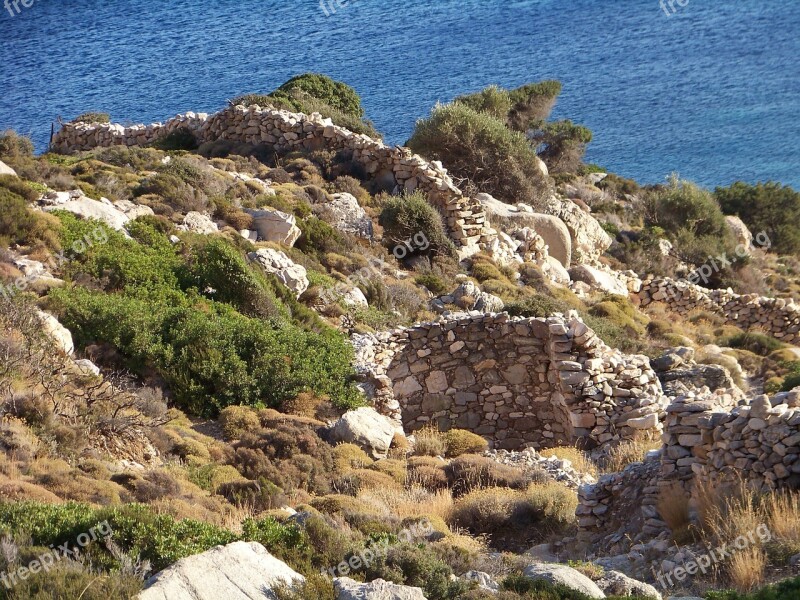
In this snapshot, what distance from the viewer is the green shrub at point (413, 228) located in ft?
72.4

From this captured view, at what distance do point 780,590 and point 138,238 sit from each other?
540 inches

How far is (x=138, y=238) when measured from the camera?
17.4 meters

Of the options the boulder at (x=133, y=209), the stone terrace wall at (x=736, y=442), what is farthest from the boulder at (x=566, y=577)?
the boulder at (x=133, y=209)

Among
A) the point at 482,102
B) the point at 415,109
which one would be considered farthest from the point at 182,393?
the point at 415,109

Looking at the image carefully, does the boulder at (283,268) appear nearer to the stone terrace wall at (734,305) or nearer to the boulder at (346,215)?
the boulder at (346,215)

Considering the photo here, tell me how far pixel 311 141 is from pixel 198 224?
30.0 ft

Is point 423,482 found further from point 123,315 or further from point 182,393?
point 123,315

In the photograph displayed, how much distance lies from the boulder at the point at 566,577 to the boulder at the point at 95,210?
41.5 ft

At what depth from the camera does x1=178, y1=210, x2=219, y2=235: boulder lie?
62.6ft

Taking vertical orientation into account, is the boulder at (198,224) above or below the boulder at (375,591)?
below

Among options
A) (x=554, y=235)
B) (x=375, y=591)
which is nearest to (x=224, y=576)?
(x=375, y=591)

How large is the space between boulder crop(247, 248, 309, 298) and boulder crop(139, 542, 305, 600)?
A: 10260 millimetres

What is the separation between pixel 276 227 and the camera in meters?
20.1

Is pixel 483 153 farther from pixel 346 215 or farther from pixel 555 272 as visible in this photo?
pixel 346 215
